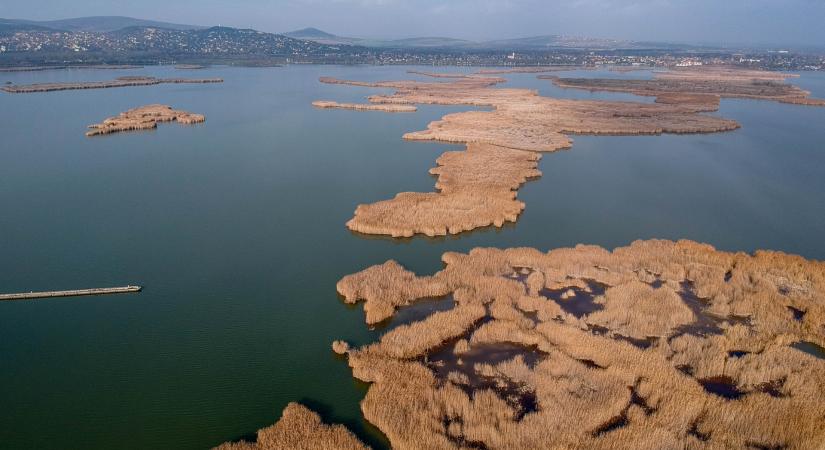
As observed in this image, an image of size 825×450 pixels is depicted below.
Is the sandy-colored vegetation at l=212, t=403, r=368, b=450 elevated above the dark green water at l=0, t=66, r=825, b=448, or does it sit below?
below

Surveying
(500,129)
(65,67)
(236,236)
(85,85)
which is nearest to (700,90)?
(500,129)

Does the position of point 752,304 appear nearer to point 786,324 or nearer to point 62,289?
point 786,324

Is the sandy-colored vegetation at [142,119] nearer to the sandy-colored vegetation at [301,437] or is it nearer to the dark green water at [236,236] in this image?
the dark green water at [236,236]

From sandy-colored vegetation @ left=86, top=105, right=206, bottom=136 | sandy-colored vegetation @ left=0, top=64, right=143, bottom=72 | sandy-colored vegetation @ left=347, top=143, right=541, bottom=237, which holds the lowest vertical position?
sandy-colored vegetation @ left=347, top=143, right=541, bottom=237

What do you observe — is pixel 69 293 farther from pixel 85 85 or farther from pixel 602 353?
pixel 85 85

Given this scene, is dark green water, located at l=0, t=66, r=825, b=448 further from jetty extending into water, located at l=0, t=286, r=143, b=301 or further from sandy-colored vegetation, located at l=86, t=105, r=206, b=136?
sandy-colored vegetation, located at l=86, t=105, r=206, b=136

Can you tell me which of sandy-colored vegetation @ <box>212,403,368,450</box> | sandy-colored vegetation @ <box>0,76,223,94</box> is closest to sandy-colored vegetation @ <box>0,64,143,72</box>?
sandy-colored vegetation @ <box>0,76,223,94</box>
